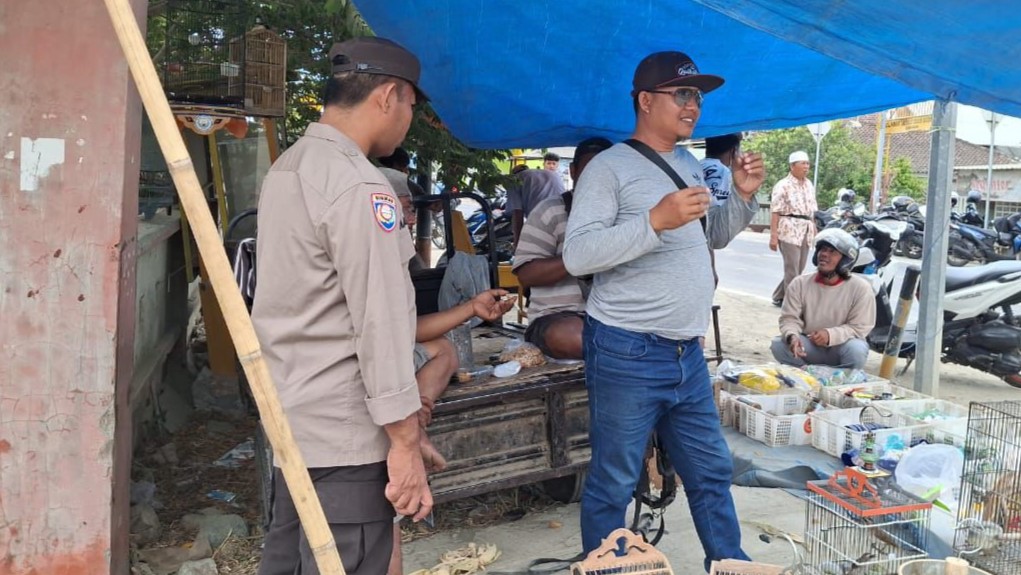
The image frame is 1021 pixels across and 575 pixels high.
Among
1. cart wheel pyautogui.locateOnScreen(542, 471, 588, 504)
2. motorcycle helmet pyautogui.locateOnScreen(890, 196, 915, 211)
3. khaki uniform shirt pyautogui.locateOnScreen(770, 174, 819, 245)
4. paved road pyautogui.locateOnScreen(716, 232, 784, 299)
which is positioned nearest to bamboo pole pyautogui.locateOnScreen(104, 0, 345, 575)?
cart wheel pyautogui.locateOnScreen(542, 471, 588, 504)

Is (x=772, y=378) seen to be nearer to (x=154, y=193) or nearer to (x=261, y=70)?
(x=261, y=70)

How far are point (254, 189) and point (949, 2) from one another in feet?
19.4

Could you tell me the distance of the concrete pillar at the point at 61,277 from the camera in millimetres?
2777

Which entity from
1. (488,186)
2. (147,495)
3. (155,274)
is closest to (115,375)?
(147,495)

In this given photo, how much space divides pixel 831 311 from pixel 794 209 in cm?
427

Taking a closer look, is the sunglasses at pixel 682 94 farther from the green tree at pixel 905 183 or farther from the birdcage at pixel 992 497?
the green tree at pixel 905 183

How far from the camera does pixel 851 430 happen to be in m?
4.76

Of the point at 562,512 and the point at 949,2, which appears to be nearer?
the point at 949,2

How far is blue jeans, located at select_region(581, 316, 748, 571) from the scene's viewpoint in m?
2.90

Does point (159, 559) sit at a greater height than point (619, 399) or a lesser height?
lesser

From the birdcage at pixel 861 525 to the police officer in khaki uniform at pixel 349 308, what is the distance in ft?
5.00

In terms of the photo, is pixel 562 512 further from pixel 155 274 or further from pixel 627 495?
pixel 155 274

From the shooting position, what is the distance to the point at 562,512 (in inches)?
166

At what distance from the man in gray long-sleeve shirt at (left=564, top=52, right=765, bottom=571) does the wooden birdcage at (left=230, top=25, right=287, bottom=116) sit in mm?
3578
